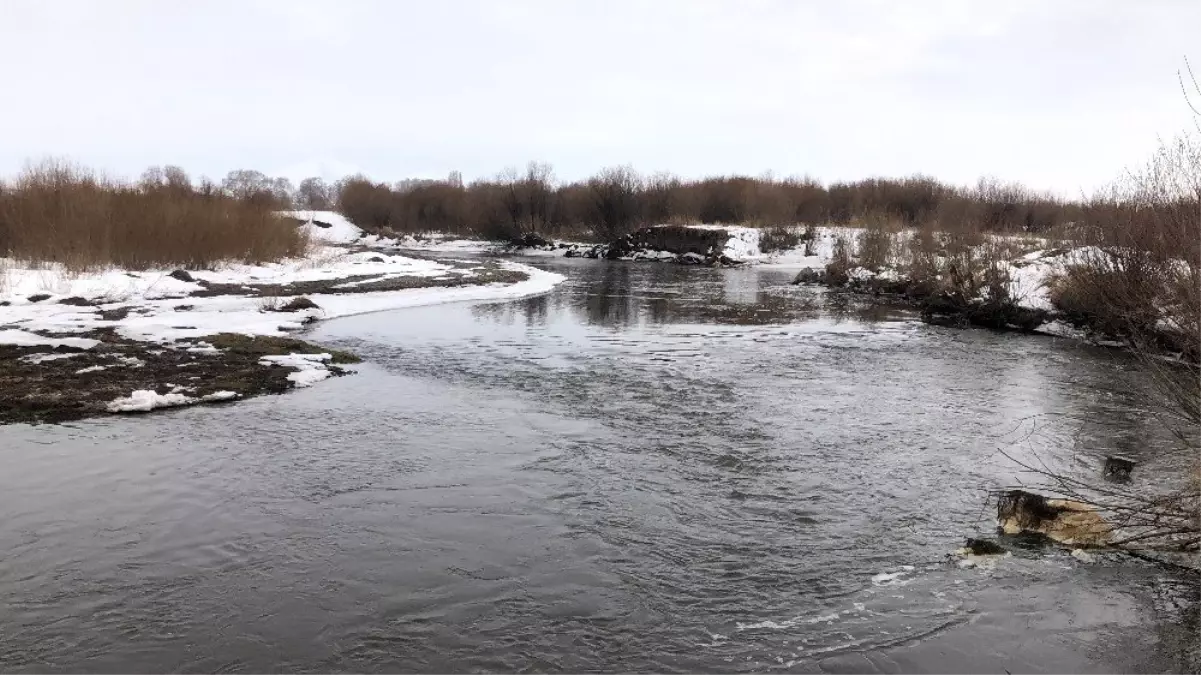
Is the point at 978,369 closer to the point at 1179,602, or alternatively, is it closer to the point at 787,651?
the point at 1179,602

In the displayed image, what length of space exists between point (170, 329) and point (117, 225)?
11955 millimetres

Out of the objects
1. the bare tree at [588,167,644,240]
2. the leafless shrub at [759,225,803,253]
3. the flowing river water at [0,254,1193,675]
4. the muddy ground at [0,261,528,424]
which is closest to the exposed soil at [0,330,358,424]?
the muddy ground at [0,261,528,424]

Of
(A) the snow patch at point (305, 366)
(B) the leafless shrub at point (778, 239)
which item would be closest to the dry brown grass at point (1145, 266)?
(A) the snow patch at point (305, 366)

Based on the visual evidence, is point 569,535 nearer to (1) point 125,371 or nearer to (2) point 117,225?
(1) point 125,371

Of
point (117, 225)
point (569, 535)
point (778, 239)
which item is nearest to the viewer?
point (569, 535)

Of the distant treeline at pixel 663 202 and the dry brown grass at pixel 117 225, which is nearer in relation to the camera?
the dry brown grass at pixel 117 225

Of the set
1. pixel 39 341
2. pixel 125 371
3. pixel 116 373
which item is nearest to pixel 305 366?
pixel 125 371

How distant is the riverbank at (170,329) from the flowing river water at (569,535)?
94cm

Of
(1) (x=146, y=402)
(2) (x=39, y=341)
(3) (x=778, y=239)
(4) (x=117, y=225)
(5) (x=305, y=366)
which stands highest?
(3) (x=778, y=239)

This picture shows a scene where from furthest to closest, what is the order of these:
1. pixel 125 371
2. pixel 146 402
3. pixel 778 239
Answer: pixel 778 239 → pixel 125 371 → pixel 146 402

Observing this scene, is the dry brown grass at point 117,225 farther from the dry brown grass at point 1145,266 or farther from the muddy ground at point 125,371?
the dry brown grass at point 1145,266

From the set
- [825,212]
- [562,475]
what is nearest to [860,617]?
[562,475]

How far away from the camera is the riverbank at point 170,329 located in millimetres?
11008

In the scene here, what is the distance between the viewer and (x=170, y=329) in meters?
15.9
